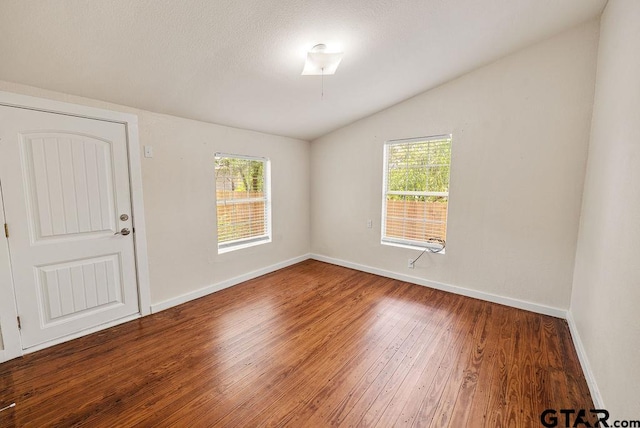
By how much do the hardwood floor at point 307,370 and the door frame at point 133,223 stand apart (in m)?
0.16

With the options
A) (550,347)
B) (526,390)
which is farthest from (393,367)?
(550,347)

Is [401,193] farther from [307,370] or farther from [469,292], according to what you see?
[307,370]

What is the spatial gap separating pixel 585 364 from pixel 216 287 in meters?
3.63

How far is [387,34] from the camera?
215cm

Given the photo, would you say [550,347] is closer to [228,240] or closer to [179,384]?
[179,384]

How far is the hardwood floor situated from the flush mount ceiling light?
2.35 meters

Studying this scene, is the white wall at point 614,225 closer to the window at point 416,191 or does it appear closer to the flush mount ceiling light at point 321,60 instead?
the window at point 416,191

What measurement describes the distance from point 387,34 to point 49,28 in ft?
7.56

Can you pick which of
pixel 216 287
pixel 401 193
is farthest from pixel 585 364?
pixel 216 287

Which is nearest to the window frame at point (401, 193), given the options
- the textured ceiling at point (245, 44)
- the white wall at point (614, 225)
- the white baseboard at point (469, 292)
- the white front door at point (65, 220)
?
the white baseboard at point (469, 292)

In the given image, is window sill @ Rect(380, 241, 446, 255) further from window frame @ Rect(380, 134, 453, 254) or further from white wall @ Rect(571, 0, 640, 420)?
white wall @ Rect(571, 0, 640, 420)

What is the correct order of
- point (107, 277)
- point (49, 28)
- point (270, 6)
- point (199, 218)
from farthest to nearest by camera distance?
point (199, 218) < point (107, 277) < point (270, 6) < point (49, 28)

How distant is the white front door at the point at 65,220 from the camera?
2047mm

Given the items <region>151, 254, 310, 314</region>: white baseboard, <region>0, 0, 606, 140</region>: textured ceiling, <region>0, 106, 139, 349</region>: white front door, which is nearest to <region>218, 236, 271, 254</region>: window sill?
<region>151, 254, 310, 314</region>: white baseboard
